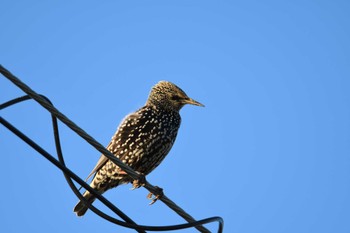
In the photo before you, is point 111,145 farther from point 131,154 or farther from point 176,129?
point 176,129

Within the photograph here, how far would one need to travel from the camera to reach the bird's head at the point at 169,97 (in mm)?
6941

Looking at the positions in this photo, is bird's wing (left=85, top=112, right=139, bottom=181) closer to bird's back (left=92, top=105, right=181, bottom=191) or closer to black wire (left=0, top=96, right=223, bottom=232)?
bird's back (left=92, top=105, right=181, bottom=191)

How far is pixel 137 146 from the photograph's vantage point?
249 inches

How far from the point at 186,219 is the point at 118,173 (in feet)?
7.48

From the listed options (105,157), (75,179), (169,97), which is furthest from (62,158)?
(169,97)

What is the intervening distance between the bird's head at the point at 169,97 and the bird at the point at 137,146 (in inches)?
Result: 6.6

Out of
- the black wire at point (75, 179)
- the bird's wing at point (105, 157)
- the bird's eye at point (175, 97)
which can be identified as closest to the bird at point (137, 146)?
the bird's wing at point (105, 157)

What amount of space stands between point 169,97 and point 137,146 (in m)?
0.94

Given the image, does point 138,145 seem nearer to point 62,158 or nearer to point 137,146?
point 137,146

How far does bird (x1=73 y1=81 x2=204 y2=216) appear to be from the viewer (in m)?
6.31

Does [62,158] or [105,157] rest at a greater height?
[105,157]

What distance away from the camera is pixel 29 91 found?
3590 mm

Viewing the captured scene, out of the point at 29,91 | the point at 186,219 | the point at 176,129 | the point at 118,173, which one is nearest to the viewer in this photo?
the point at 29,91

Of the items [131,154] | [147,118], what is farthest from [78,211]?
[147,118]
